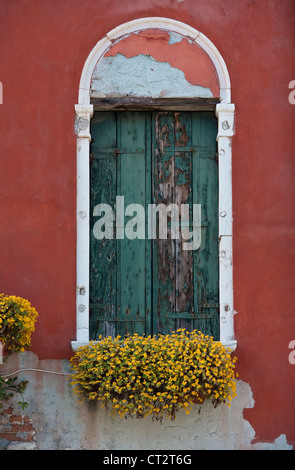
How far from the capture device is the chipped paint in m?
6.21

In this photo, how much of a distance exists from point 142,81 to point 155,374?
245 centimetres

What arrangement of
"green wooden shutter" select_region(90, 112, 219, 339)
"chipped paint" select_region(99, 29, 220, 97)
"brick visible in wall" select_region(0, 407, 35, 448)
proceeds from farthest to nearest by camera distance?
"chipped paint" select_region(99, 29, 220, 97), "green wooden shutter" select_region(90, 112, 219, 339), "brick visible in wall" select_region(0, 407, 35, 448)

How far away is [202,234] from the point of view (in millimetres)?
6188

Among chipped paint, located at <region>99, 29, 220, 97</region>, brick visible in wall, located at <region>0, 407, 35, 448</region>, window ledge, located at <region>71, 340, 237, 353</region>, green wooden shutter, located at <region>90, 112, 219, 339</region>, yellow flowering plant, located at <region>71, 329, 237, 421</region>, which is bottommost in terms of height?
brick visible in wall, located at <region>0, 407, 35, 448</region>

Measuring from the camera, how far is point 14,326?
5.52 m

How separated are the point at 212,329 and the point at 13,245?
5.86ft

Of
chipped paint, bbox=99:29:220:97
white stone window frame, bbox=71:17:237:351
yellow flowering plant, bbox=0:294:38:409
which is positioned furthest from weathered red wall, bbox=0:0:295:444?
yellow flowering plant, bbox=0:294:38:409

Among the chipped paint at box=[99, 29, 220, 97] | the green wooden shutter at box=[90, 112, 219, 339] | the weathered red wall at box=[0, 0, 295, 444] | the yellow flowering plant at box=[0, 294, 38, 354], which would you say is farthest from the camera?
the chipped paint at box=[99, 29, 220, 97]

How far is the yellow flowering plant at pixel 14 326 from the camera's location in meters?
5.47

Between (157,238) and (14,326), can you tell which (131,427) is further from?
(157,238)

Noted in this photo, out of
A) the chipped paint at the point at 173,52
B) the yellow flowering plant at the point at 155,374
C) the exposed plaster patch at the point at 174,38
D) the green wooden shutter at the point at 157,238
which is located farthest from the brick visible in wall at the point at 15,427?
the exposed plaster patch at the point at 174,38

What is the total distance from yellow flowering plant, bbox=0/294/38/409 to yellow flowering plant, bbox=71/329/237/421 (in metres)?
0.47

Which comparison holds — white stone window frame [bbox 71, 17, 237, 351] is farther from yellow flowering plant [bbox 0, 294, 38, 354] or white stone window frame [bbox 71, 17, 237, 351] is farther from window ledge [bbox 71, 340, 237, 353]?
yellow flowering plant [bbox 0, 294, 38, 354]

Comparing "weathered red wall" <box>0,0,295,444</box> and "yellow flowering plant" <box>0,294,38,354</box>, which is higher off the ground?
"weathered red wall" <box>0,0,295,444</box>
